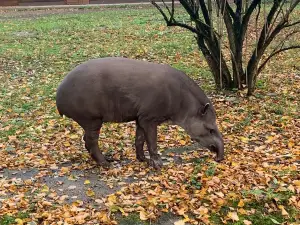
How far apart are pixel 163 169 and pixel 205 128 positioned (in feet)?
2.61

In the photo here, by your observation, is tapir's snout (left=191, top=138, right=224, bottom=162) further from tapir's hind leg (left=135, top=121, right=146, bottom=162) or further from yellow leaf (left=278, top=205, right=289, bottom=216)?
yellow leaf (left=278, top=205, right=289, bottom=216)

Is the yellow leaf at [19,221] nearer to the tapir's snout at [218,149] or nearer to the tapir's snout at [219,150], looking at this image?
the tapir's snout at [218,149]

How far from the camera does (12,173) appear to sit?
21.5 feet

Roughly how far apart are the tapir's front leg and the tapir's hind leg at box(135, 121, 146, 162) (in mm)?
269

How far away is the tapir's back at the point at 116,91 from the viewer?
19.8 feet

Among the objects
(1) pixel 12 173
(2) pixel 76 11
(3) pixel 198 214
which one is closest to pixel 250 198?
(3) pixel 198 214

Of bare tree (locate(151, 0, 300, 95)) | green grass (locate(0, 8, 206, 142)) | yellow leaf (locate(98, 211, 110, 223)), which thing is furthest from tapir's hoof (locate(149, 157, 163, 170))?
bare tree (locate(151, 0, 300, 95))

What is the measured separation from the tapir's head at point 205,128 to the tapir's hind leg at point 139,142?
2.06ft

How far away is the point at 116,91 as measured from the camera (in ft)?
19.9

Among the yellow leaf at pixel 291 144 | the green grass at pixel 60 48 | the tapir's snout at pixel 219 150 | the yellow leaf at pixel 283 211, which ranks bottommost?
the green grass at pixel 60 48

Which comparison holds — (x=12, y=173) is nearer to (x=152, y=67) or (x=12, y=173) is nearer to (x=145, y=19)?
(x=152, y=67)

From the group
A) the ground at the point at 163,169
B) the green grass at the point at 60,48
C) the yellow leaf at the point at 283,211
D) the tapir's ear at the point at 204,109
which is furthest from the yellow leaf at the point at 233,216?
the green grass at the point at 60,48

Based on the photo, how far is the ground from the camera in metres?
5.21

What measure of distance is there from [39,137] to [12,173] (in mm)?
1595
